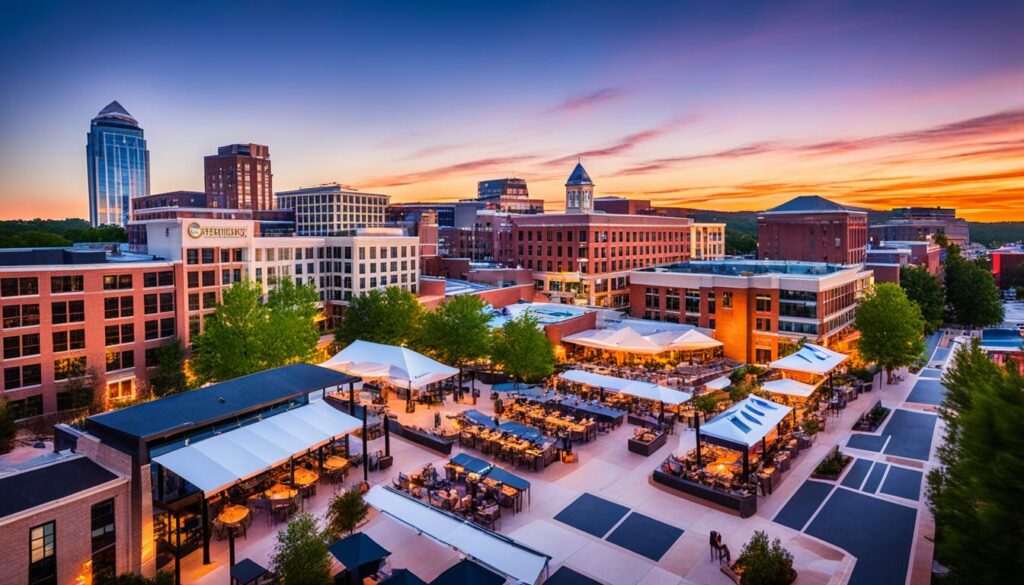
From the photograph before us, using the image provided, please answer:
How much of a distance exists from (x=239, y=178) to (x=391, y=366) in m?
168

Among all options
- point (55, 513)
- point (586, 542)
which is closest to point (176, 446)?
point (55, 513)

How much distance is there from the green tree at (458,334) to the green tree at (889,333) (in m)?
31.7

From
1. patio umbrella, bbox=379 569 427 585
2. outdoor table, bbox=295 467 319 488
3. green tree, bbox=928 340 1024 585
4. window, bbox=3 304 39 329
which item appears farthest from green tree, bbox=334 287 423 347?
green tree, bbox=928 340 1024 585

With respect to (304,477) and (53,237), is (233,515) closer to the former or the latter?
(304,477)

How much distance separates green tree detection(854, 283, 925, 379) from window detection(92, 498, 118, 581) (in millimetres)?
51890

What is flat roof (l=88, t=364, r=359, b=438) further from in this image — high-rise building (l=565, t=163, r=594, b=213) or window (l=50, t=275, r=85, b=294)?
high-rise building (l=565, t=163, r=594, b=213)

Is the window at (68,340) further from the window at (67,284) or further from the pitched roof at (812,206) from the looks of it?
the pitched roof at (812,206)

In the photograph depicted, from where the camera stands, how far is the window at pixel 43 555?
1747 cm

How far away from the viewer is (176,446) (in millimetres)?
22875

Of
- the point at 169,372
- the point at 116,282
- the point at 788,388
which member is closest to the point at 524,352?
the point at 788,388

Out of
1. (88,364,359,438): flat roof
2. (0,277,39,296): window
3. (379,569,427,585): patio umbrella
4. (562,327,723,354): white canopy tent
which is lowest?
(379,569,427,585): patio umbrella

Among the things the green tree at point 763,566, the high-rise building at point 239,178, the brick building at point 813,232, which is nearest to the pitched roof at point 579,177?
the brick building at point 813,232

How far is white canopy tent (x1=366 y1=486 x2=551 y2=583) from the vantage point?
17641 millimetres

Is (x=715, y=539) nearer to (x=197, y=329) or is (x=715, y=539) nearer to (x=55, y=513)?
(x=55, y=513)
